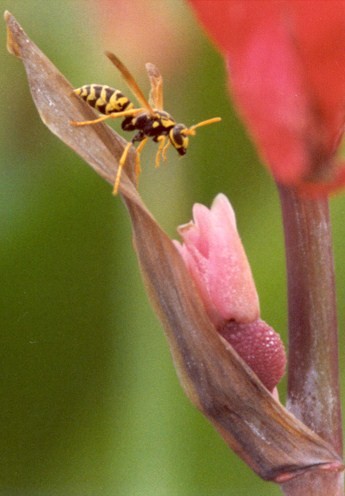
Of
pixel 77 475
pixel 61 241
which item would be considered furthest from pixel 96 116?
pixel 77 475

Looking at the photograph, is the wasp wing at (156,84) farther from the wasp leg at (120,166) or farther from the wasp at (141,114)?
the wasp leg at (120,166)

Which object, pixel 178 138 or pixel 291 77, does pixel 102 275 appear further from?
pixel 291 77

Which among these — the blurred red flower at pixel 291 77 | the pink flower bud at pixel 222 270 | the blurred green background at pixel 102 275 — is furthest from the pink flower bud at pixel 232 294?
the blurred green background at pixel 102 275

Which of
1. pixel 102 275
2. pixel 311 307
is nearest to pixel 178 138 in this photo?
pixel 311 307

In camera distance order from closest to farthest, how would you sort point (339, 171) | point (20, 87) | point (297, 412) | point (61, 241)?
point (339, 171) → point (297, 412) → point (61, 241) → point (20, 87)

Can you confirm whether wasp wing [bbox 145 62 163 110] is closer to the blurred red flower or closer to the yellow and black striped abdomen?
the yellow and black striped abdomen

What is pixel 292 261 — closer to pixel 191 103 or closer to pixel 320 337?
pixel 320 337
